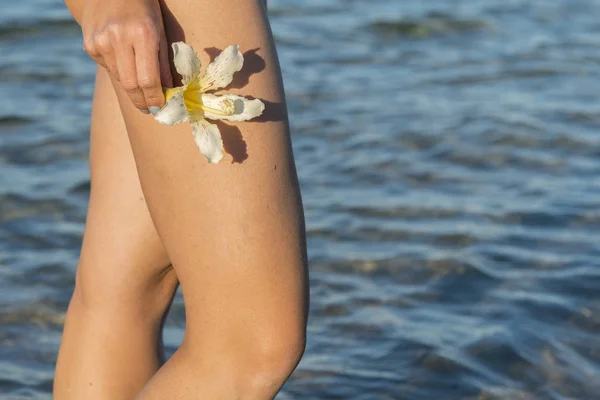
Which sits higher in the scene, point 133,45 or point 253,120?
point 133,45

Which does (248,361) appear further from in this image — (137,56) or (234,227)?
(137,56)

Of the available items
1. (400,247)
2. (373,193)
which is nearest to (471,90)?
(373,193)

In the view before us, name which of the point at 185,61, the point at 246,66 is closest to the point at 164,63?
the point at 185,61

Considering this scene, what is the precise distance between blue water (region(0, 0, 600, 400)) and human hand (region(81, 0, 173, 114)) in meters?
1.71

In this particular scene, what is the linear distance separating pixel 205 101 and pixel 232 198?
0.51 feet

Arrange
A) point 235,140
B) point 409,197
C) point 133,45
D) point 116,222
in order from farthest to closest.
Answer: point 409,197 → point 116,222 → point 235,140 → point 133,45

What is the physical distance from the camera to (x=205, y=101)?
1.72m

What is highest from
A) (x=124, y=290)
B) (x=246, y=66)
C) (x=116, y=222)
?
(x=246, y=66)

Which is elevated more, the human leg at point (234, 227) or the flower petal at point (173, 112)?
the flower petal at point (173, 112)

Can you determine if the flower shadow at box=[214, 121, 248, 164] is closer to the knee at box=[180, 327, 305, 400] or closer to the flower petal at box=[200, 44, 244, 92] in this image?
the flower petal at box=[200, 44, 244, 92]

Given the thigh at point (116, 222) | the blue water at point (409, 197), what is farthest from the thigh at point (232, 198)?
the blue water at point (409, 197)

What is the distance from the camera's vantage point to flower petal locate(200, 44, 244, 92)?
168 centimetres

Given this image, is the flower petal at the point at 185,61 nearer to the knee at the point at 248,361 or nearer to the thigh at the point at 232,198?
the thigh at the point at 232,198

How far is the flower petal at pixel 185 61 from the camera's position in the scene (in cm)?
166
